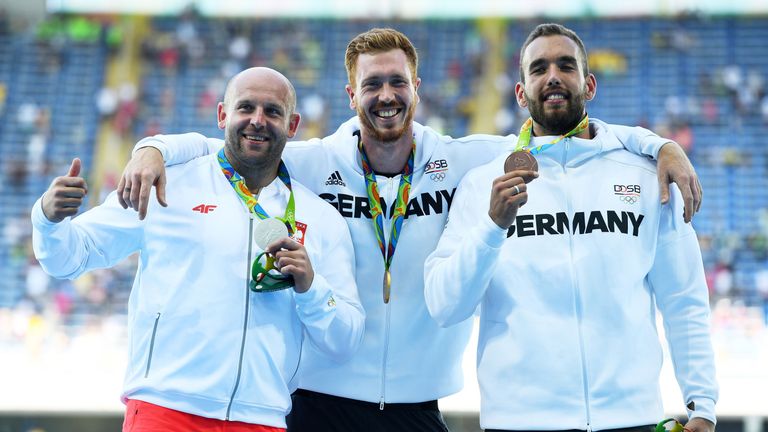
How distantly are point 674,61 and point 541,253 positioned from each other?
17.0 metres

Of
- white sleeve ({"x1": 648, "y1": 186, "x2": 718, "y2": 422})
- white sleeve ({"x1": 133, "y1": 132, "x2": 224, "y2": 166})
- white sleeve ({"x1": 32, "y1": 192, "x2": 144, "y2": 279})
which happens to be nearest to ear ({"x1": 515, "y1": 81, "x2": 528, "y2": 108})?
white sleeve ({"x1": 648, "y1": 186, "x2": 718, "y2": 422})

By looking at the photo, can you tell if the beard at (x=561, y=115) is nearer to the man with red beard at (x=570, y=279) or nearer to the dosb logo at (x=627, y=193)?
the man with red beard at (x=570, y=279)

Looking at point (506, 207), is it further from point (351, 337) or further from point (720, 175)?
point (720, 175)

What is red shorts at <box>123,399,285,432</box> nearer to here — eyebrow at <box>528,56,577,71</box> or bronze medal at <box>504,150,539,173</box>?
bronze medal at <box>504,150,539,173</box>

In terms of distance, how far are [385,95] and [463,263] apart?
0.90 metres

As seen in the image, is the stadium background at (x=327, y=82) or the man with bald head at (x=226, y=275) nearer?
the man with bald head at (x=226, y=275)

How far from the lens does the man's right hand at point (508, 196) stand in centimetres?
280

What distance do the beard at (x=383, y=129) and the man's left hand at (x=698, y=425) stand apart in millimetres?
1585

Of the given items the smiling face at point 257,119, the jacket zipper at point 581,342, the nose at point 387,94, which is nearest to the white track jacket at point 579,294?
the jacket zipper at point 581,342

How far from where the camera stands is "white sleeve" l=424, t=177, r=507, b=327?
9.53ft

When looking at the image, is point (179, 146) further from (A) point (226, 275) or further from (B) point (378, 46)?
(B) point (378, 46)

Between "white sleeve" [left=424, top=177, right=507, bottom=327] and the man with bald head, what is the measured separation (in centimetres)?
36

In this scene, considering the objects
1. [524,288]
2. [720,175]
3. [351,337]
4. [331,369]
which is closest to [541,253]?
[524,288]

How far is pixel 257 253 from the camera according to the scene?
314 cm
